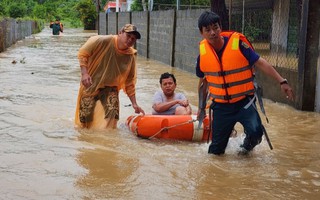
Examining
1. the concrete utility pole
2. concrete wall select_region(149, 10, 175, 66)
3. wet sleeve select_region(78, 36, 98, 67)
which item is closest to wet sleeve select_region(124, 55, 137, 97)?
wet sleeve select_region(78, 36, 98, 67)

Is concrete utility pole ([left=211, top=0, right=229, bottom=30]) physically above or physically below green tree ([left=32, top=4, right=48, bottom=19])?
below

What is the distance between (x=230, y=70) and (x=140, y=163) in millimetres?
1400

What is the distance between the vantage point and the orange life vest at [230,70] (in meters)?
4.95

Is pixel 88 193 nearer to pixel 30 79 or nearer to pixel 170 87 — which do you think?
pixel 170 87

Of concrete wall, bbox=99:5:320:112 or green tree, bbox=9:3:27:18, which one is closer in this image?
concrete wall, bbox=99:5:320:112

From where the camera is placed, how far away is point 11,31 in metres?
25.5

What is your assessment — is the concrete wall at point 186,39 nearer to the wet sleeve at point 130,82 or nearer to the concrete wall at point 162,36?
the concrete wall at point 162,36

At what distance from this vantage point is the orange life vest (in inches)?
195

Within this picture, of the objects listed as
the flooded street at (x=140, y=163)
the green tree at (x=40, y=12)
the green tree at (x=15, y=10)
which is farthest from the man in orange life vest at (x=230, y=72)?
the green tree at (x=40, y=12)

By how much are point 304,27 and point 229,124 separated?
393cm

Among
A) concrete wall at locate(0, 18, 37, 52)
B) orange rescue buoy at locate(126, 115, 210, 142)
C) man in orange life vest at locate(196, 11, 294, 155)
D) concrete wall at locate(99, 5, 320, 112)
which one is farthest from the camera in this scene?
concrete wall at locate(0, 18, 37, 52)

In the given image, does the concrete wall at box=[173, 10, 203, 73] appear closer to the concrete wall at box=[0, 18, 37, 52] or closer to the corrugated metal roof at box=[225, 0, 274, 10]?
the corrugated metal roof at box=[225, 0, 274, 10]

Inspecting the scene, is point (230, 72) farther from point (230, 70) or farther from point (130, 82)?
point (130, 82)

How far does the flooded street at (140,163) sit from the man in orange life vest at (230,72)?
0.50 meters
